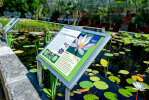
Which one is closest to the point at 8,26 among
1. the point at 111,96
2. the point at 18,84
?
the point at 18,84

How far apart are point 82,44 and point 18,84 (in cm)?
60

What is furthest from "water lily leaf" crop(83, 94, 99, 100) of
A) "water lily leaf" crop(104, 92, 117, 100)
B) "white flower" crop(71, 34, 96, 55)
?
"white flower" crop(71, 34, 96, 55)

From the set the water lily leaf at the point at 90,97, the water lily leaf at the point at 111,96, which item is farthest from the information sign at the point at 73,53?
the water lily leaf at the point at 111,96

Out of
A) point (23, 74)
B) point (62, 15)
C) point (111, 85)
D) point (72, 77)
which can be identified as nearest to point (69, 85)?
point (72, 77)

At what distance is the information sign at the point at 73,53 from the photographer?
610mm

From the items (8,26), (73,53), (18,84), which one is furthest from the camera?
(8,26)

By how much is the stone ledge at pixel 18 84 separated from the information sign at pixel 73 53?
21 cm

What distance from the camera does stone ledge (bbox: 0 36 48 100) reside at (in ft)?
2.48

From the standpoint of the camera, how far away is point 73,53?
27.7 inches

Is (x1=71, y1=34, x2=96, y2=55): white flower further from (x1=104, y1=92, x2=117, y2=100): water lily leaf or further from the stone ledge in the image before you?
(x1=104, y1=92, x2=117, y2=100): water lily leaf

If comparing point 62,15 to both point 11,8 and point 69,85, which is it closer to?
point 11,8

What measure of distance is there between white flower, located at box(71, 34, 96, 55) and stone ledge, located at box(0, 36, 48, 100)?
0.43 m

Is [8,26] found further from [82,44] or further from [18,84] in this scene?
[82,44]

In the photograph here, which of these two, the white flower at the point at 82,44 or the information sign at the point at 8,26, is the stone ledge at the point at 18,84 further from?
the information sign at the point at 8,26
